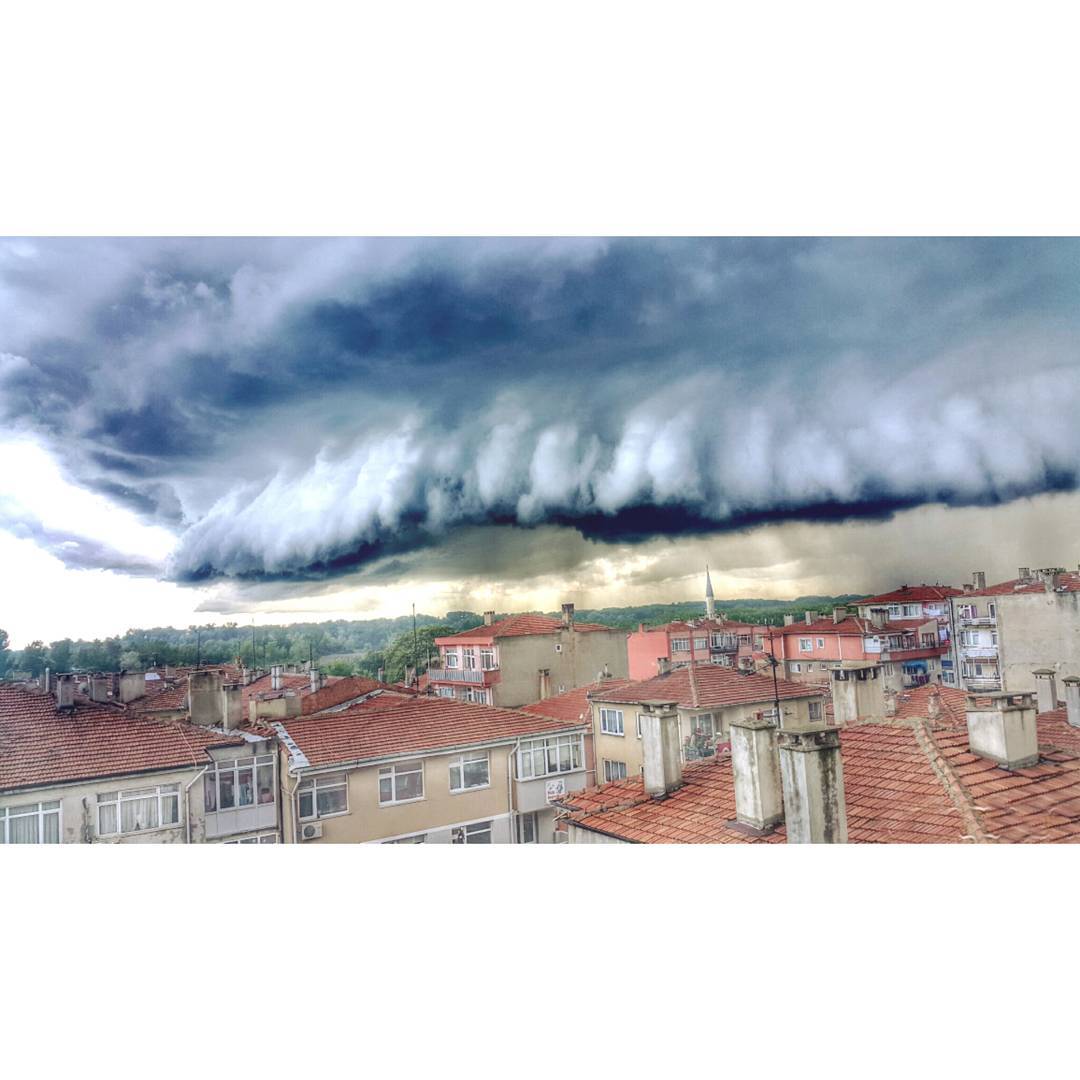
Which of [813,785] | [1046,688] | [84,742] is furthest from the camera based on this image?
[84,742]

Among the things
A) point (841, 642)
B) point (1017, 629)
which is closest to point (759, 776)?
point (841, 642)

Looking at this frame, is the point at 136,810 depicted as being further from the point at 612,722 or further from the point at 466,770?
the point at 612,722

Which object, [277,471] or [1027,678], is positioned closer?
[1027,678]

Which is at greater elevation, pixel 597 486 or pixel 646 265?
pixel 646 265

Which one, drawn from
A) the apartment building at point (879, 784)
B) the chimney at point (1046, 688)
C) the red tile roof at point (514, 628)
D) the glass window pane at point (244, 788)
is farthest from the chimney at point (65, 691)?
the chimney at point (1046, 688)

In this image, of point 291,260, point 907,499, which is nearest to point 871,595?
point 907,499

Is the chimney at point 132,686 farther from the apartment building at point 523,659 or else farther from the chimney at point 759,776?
the chimney at point 759,776
